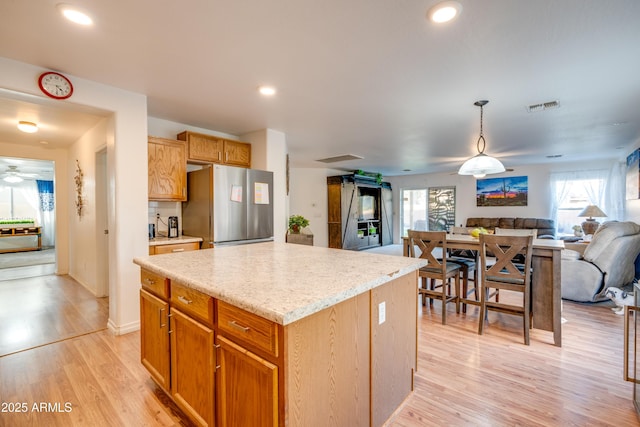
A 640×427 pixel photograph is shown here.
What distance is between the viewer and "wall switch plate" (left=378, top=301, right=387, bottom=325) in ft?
4.88

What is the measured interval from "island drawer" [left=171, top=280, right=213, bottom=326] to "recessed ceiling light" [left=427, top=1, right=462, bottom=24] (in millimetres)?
1969

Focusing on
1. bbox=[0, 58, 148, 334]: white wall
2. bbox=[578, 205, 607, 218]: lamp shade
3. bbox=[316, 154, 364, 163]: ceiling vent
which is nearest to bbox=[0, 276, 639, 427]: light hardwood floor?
bbox=[0, 58, 148, 334]: white wall

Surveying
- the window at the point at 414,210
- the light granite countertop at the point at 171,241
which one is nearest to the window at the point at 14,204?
the light granite countertop at the point at 171,241

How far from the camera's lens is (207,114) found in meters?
3.44

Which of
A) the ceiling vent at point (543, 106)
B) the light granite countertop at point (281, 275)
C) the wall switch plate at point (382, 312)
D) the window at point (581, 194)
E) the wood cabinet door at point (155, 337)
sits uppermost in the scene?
the ceiling vent at point (543, 106)

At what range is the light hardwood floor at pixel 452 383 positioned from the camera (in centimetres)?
167

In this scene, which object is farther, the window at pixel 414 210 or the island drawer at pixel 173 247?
the window at pixel 414 210

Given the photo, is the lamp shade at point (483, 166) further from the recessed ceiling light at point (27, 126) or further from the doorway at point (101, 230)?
the recessed ceiling light at point (27, 126)

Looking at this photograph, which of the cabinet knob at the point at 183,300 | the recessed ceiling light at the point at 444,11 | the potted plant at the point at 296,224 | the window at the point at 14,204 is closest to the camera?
the cabinet knob at the point at 183,300

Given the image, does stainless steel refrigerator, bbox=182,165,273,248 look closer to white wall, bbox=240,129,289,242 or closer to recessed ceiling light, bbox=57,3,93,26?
white wall, bbox=240,129,289,242

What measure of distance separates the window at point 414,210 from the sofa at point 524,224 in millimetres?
1598

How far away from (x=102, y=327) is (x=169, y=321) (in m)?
2.04

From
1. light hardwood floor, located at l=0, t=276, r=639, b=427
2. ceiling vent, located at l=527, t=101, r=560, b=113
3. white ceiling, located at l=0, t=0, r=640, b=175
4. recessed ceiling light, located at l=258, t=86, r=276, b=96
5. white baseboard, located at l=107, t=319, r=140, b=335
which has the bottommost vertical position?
light hardwood floor, located at l=0, t=276, r=639, b=427

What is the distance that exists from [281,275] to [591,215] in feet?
23.1
